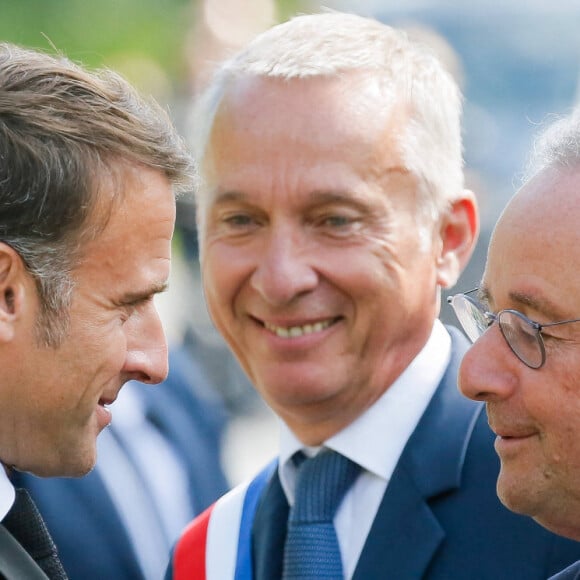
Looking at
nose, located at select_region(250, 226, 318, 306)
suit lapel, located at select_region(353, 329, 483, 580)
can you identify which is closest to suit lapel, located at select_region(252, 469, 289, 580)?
suit lapel, located at select_region(353, 329, 483, 580)

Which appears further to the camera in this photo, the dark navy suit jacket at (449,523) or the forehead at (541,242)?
the dark navy suit jacket at (449,523)

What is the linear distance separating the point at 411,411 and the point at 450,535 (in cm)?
43

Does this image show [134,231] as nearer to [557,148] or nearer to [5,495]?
[5,495]

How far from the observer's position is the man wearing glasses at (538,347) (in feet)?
8.26

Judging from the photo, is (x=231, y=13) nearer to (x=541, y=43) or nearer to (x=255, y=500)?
(x=541, y=43)

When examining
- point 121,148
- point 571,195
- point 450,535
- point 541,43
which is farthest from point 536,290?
point 541,43

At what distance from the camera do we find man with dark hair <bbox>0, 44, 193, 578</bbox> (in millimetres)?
2633

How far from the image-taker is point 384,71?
3498mm

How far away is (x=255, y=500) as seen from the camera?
3.56 m

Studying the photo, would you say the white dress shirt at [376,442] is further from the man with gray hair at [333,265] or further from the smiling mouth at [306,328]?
the smiling mouth at [306,328]

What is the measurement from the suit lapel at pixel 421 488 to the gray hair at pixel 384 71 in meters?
0.59

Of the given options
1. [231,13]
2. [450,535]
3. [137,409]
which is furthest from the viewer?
[231,13]

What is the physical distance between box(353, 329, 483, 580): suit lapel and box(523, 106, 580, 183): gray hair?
753 millimetres

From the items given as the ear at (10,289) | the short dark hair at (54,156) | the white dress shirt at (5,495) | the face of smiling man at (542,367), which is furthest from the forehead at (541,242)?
the white dress shirt at (5,495)
